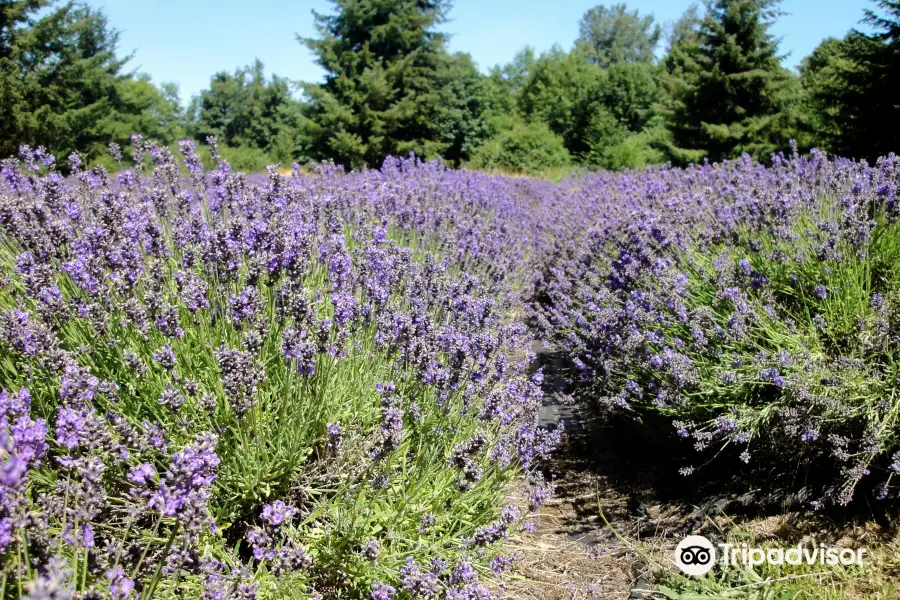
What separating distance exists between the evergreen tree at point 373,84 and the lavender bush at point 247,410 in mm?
17476

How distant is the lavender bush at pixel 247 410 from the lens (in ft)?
5.25

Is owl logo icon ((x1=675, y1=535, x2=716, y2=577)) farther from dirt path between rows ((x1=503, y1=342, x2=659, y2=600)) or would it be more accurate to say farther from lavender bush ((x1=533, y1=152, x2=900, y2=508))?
lavender bush ((x1=533, y1=152, x2=900, y2=508))

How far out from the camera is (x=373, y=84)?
19688 millimetres

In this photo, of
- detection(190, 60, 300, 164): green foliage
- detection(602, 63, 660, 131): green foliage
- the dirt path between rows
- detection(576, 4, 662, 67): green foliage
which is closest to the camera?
the dirt path between rows

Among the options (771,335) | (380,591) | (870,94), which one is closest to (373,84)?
(870,94)

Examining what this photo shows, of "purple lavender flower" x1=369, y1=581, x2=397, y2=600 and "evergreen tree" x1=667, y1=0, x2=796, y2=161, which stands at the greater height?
"evergreen tree" x1=667, y1=0, x2=796, y2=161

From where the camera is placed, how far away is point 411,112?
66.6 ft

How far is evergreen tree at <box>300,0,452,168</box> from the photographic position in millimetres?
19844

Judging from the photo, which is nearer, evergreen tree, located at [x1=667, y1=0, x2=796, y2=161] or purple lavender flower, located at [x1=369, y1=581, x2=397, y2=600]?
purple lavender flower, located at [x1=369, y1=581, x2=397, y2=600]

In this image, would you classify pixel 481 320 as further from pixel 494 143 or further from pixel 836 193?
pixel 494 143

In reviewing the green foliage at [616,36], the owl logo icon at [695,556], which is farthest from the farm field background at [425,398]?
the green foliage at [616,36]

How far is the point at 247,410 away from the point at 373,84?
1921 centimetres

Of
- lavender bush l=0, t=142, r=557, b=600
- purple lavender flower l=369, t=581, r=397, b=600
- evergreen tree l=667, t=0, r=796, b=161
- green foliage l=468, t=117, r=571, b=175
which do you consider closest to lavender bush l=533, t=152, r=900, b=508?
lavender bush l=0, t=142, r=557, b=600

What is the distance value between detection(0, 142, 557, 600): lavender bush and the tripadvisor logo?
0.72 meters
